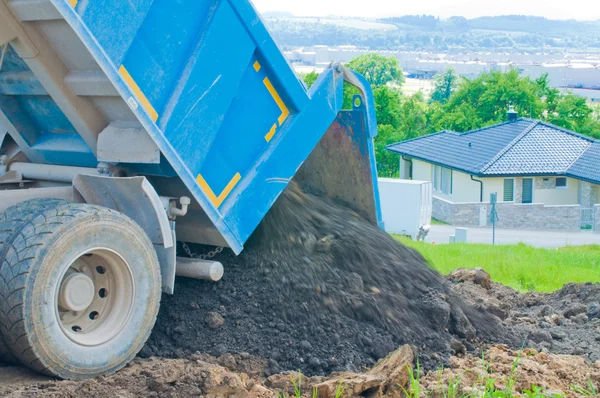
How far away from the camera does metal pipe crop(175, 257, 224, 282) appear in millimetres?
4953

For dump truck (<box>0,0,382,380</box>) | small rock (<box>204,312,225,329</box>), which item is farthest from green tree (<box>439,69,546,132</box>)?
small rock (<box>204,312,225,329</box>)

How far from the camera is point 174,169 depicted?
462 centimetres

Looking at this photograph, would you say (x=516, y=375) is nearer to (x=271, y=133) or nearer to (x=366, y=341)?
(x=366, y=341)

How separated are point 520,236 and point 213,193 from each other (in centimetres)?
3278

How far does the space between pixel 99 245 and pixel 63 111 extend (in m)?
1.01

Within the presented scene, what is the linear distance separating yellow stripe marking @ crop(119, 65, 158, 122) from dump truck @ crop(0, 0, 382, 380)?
1cm

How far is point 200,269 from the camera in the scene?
4973mm

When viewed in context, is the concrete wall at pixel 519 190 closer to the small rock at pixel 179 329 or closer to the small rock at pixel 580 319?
the small rock at pixel 580 319

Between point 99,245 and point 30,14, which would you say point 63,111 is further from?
point 99,245

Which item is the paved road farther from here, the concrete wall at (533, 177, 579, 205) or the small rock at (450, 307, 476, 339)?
the small rock at (450, 307, 476, 339)

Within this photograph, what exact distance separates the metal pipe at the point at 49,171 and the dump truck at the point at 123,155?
1 centimetres

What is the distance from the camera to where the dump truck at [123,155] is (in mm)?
4027

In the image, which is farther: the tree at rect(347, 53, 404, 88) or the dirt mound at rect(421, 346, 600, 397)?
the tree at rect(347, 53, 404, 88)

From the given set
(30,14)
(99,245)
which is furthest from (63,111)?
(99,245)
